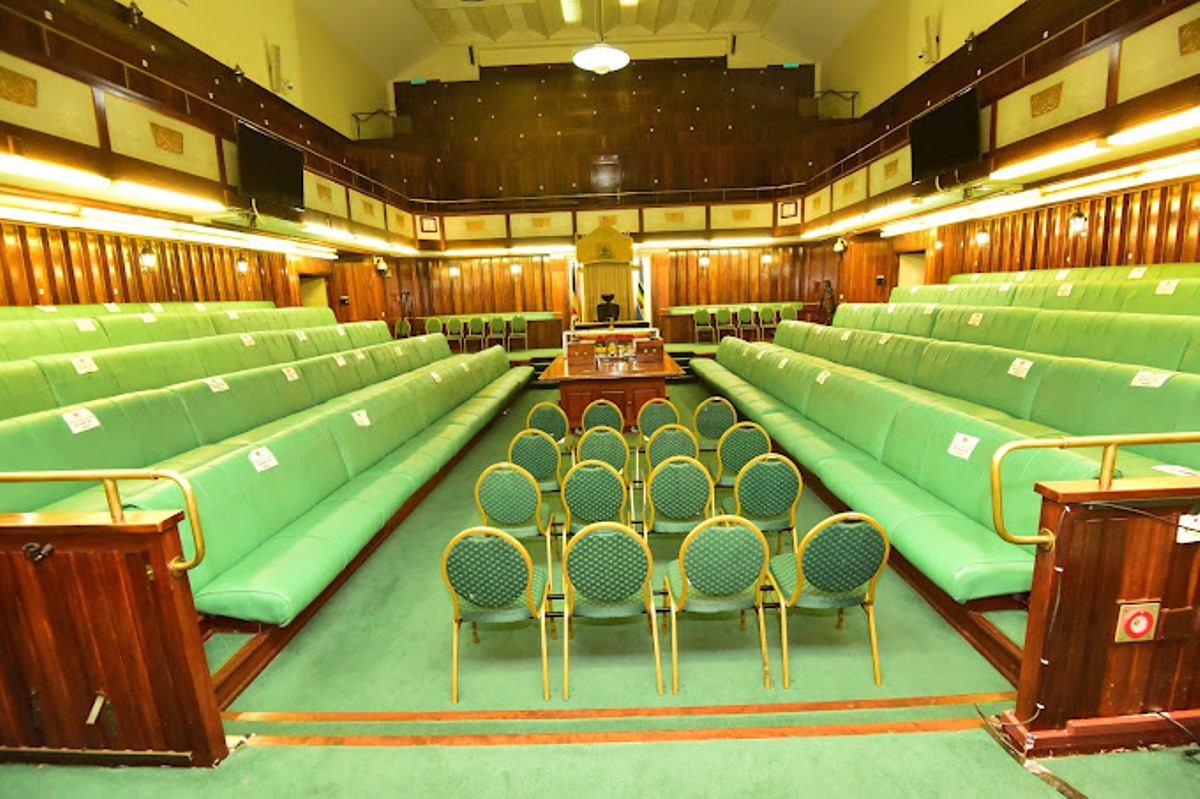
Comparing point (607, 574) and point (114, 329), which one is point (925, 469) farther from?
point (114, 329)

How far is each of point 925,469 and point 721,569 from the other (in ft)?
6.75

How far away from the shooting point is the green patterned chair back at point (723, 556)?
251cm

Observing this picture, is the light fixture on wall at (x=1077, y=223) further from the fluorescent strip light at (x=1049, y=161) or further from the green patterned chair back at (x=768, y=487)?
the green patterned chair back at (x=768, y=487)

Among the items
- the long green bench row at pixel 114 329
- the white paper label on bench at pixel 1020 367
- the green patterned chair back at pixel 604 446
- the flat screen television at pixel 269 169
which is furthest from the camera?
the flat screen television at pixel 269 169

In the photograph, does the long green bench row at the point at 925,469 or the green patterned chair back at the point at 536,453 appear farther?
the green patterned chair back at the point at 536,453

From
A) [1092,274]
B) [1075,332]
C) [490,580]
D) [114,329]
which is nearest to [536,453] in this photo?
[490,580]

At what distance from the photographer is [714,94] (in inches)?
609

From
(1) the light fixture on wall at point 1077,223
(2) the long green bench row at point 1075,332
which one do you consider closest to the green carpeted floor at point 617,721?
(2) the long green bench row at point 1075,332

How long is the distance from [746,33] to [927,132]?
9.93 meters

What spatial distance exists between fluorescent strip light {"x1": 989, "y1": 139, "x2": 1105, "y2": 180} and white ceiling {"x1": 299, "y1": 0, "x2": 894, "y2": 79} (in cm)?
787

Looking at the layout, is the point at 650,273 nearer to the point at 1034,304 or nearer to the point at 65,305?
the point at 1034,304

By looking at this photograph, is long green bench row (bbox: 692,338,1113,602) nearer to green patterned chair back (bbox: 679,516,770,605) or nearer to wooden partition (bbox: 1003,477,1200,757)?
wooden partition (bbox: 1003,477,1200,757)

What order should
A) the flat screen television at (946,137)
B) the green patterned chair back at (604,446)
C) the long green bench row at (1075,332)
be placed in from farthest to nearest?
the flat screen television at (946,137), the green patterned chair back at (604,446), the long green bench row at (1075,332)

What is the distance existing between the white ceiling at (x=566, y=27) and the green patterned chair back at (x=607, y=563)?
13.9 meters
